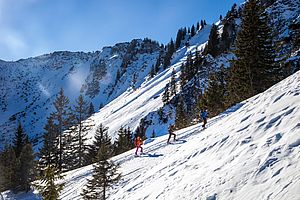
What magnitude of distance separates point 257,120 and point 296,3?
100830mm

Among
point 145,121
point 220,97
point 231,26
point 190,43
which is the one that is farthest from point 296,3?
point 190,43

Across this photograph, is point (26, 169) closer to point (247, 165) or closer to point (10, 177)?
point (10, 177)

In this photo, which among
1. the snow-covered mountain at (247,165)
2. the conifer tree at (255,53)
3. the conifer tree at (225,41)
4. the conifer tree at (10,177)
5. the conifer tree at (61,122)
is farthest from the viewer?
the conifer tree at (225,41)

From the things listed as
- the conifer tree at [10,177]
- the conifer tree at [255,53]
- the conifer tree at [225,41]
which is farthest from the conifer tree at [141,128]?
the conifer tree at [255,53]

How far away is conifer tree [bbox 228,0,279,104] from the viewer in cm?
2966

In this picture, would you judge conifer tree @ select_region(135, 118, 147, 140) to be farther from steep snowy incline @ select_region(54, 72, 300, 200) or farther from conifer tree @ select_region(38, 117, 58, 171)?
Answer: steep snowy incline @ select_region(54, 72, 300, 200)

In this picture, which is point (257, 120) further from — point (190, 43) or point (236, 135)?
point (190, 43)

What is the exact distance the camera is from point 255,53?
2980 centimetres

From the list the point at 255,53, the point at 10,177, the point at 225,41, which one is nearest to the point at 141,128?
the point at 225,41

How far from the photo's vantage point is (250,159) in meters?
9.03

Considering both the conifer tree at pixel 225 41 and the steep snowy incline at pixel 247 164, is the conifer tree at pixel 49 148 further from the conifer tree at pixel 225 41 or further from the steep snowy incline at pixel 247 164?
the conifer tree at pixel 225 41

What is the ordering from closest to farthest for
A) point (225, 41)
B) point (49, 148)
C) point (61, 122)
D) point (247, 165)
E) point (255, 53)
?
point (247, 165), point (255, 53), point (61, 122), point (49, 148), point (225, 41)

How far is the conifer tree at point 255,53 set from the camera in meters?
29.7

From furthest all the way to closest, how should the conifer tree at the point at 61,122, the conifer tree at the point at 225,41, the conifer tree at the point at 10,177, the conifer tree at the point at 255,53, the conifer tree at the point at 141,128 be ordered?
the conifer tree at the point at 225,41, the conifer tree at the point at 141,128, the conifer tree at the point at 61,122, the conifer tree at the point at 10,177, the conifer tree at the point at 255,53
